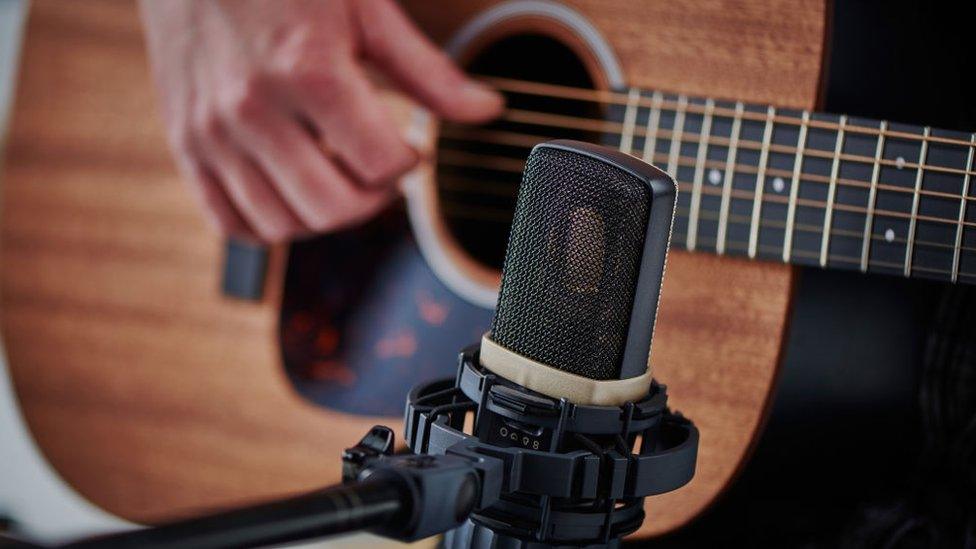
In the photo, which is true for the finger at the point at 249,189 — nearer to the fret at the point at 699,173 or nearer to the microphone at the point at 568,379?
the fret at the point at 699,173

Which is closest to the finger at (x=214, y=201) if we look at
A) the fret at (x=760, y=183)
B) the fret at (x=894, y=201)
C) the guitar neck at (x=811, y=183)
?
the guitar neck at (x=811, y=183)

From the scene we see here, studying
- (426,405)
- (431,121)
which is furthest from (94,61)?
(426,405)

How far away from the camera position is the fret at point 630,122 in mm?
894

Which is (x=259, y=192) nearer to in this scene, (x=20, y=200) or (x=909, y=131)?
(x=20, y=200)

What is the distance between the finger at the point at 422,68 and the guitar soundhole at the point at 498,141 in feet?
0.18

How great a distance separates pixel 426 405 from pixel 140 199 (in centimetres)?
82

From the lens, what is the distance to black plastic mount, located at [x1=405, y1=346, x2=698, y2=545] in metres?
0.45

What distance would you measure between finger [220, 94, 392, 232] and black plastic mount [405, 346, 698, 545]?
550 mm

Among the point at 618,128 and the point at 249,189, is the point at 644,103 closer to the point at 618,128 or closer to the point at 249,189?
the point at 618,128

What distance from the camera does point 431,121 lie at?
40.7 inches

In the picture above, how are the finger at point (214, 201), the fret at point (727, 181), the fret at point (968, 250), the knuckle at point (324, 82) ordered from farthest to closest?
the finger at point (214, 201)
the knuckle at point (324, 82)
the fret at point (727, 181)
the fret at point (968, 250)

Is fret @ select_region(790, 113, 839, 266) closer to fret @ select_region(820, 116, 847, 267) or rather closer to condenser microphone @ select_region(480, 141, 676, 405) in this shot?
fret @ select_region(820, 116, 847, 267)

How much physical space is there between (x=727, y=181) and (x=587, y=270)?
1.34ft

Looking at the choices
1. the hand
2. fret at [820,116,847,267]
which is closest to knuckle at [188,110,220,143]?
the hand
